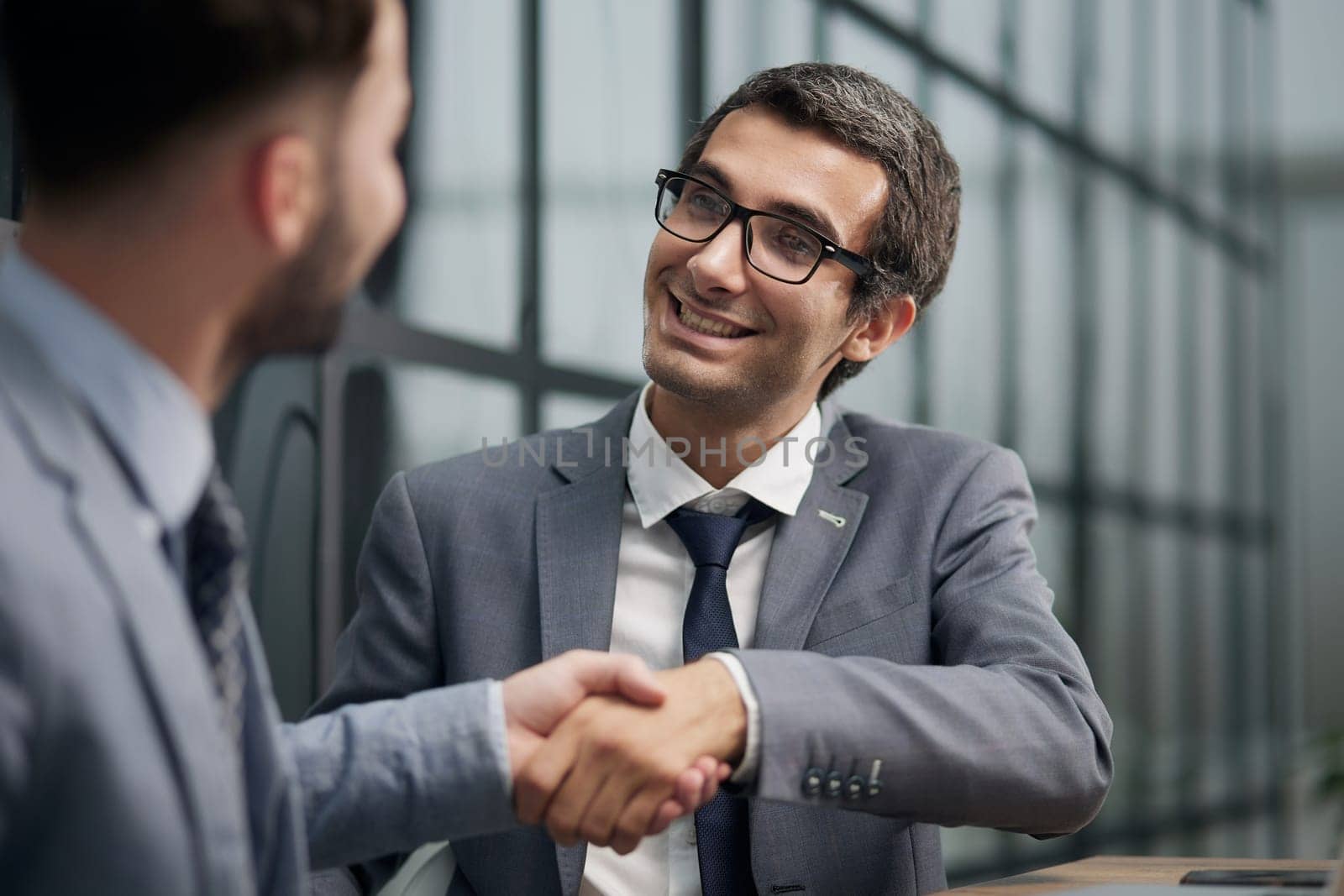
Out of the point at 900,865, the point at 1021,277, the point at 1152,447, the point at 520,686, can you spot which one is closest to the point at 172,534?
the point at 520,686

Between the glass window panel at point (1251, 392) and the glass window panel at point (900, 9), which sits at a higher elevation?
the glass window panel at point (900, 9)

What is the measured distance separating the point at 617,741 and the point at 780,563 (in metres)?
0.59

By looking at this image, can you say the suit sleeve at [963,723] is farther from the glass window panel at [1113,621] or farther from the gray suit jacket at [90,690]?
the glass window panel at [1113,621]

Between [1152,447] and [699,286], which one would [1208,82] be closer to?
[1152,447]

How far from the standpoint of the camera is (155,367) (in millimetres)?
750

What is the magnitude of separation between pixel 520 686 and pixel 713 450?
2.54ft

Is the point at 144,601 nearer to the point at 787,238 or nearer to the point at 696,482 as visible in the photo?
the point at 696,482

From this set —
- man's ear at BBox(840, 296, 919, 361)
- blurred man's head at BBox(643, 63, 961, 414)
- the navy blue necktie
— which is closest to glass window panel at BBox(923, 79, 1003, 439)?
man's ear at BBox(840, 296, 919, 361)

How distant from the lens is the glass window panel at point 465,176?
2695 millimetres

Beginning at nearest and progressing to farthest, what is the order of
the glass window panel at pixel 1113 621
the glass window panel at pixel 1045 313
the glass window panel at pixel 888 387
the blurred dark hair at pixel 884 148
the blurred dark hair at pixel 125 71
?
the blurred dark hair at pixel 125 71, the blurred dark hair at pixel 884 148, the glass window panel at pixel 888 387, the glass window panel at pixel 1045 313, the glass window panel at pixel 1113 621

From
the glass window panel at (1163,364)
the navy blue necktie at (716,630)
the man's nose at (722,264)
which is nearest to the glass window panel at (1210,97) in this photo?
the glass window panel at (1163,364)

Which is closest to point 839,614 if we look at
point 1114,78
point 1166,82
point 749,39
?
point 749,39

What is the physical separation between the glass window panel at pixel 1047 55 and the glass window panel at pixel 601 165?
2312 millimetres

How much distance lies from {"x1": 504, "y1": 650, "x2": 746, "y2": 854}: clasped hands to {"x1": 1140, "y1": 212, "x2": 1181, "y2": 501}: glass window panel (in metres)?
5.17
